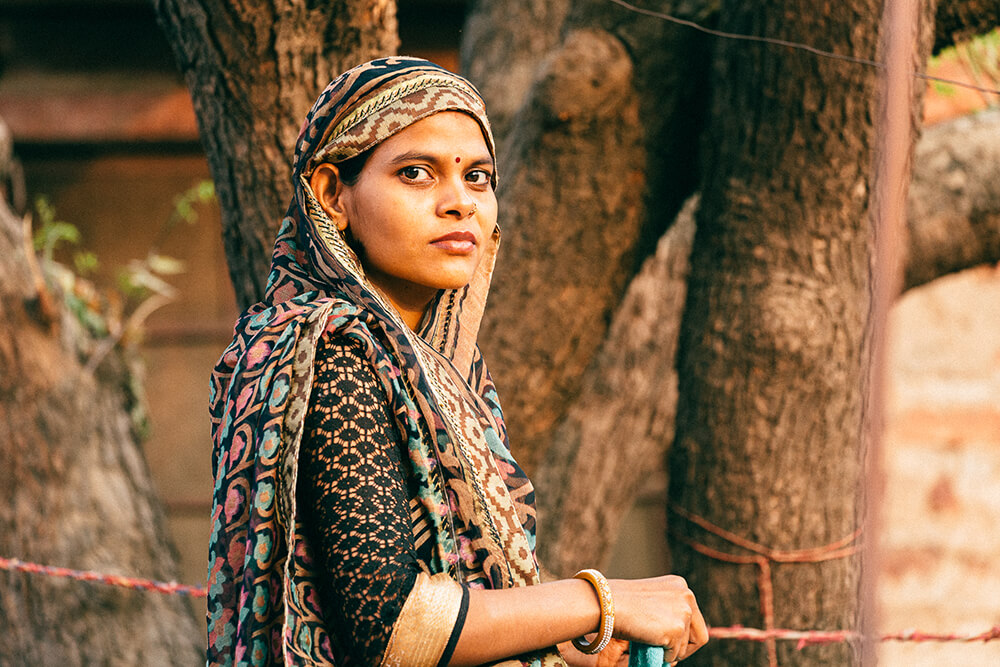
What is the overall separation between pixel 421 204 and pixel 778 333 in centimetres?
145

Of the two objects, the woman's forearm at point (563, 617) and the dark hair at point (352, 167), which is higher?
the dark hair at point (352, 167)

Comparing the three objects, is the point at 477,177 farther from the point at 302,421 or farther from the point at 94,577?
the point at 94,577

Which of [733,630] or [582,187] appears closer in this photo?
[733,630]

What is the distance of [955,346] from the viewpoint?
4855 mm

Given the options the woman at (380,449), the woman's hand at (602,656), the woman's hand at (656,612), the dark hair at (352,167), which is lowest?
the woman's hand at (602,656)

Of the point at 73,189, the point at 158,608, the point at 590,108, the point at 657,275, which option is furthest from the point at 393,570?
the point at 73,189

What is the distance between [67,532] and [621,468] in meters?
1.72

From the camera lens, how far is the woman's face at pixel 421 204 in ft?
4.44

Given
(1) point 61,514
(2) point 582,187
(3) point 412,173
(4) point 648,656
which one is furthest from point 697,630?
(1) point 61,514

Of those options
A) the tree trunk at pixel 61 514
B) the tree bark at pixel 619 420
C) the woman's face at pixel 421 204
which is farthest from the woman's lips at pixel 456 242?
the tree trunk at pixel 61 514

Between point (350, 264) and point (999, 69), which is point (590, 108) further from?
point (999, 69)

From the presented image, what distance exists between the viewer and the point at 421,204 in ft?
4.45

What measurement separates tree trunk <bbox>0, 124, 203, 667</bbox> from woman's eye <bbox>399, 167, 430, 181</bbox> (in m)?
2.01

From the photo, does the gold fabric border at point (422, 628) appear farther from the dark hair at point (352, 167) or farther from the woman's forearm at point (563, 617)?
the dark hair at point (352, 167)
